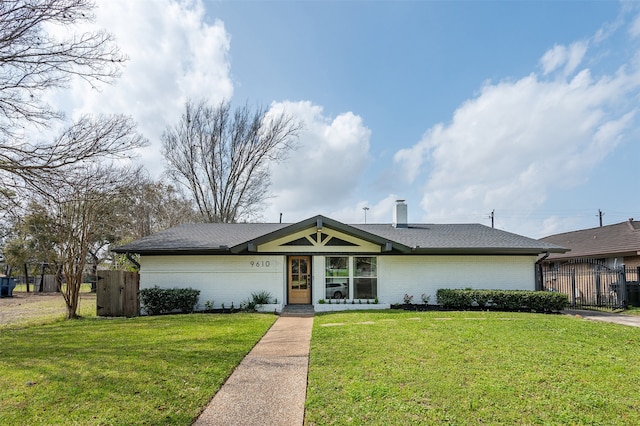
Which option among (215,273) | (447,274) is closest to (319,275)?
(215,273)

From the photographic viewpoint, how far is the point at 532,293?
12.3 m

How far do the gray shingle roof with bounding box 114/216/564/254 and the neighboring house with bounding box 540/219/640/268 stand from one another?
5229 mm

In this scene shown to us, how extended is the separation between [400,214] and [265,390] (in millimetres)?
13438

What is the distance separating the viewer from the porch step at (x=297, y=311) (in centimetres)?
1167

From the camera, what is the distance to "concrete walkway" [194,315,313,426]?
3.81m

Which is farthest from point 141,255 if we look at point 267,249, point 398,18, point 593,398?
point 593,398

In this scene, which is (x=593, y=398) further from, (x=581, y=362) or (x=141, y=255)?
(x=141, y=255)

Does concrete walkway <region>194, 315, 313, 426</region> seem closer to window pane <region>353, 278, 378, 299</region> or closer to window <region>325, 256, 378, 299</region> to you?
window <region>325, 256, 378, 299</region>

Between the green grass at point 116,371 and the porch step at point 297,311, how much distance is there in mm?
2718

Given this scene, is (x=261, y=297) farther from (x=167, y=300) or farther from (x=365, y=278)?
(x=365, y=278)

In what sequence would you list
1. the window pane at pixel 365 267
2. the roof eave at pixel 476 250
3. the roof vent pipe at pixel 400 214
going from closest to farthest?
1. the roof eave at pixel 476 250
2. the window pane at pixel 365 267
3. the roof vent pipe at pixel 400 214

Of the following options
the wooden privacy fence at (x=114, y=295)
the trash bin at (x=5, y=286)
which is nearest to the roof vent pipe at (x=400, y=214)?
the wooden privacy fence at (x=114, y=295)

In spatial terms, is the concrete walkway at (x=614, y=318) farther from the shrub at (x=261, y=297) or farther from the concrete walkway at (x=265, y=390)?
the shrub at (x=261, y=297)

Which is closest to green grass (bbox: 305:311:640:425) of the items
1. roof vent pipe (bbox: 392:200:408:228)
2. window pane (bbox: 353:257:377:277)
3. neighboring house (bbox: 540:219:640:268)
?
window pane (bbox: 353:257:377:277)
